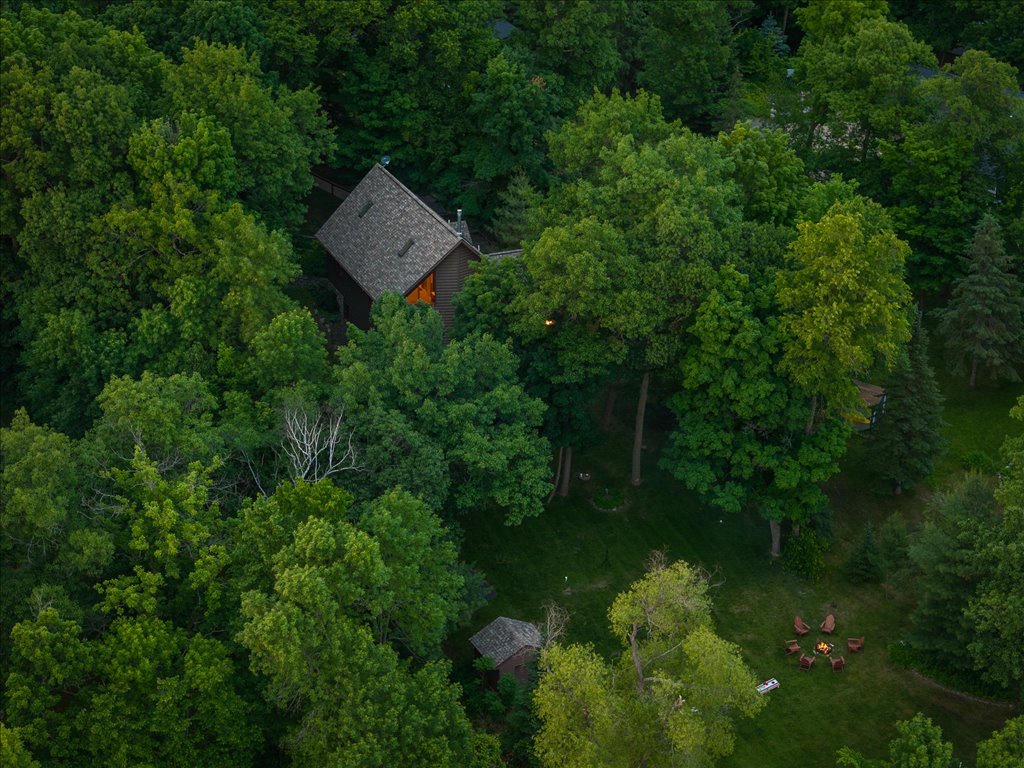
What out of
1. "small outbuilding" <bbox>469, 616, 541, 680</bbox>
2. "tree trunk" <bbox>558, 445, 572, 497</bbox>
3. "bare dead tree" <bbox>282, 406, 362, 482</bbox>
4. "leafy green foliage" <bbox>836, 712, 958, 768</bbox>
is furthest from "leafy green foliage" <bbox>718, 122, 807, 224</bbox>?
"leafy green foliage" <bbox>836, 712, 958, 768</bbox>

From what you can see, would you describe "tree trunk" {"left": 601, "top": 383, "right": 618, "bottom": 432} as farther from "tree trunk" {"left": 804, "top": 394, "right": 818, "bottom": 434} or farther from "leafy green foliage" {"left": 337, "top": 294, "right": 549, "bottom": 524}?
"tree trunk" {"left": 804, "top": 394, "right": 818, "bottom": 434}

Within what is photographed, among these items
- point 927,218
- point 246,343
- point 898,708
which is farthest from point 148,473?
point 927,218

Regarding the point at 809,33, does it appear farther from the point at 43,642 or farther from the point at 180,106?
the point at 43,642

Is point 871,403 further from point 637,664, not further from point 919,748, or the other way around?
point 637,664

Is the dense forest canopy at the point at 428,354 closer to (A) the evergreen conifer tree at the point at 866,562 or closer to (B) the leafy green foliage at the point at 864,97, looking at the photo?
(B) the leafy green foliage at the point at 864,97

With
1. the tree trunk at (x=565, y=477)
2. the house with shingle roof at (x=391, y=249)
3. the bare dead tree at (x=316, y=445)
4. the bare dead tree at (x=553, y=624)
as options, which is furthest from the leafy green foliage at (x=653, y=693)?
the house with shingle roof at (x=391, y=249)

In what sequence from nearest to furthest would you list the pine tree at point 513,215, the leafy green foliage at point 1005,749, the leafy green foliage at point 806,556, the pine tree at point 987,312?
the leafy green foliage at point 1005,749
the leafy green foliage at point 806,556
the pine tree at point 513,215
the pine tree at point 987,312

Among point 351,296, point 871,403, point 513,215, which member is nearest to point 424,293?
point 351,296
